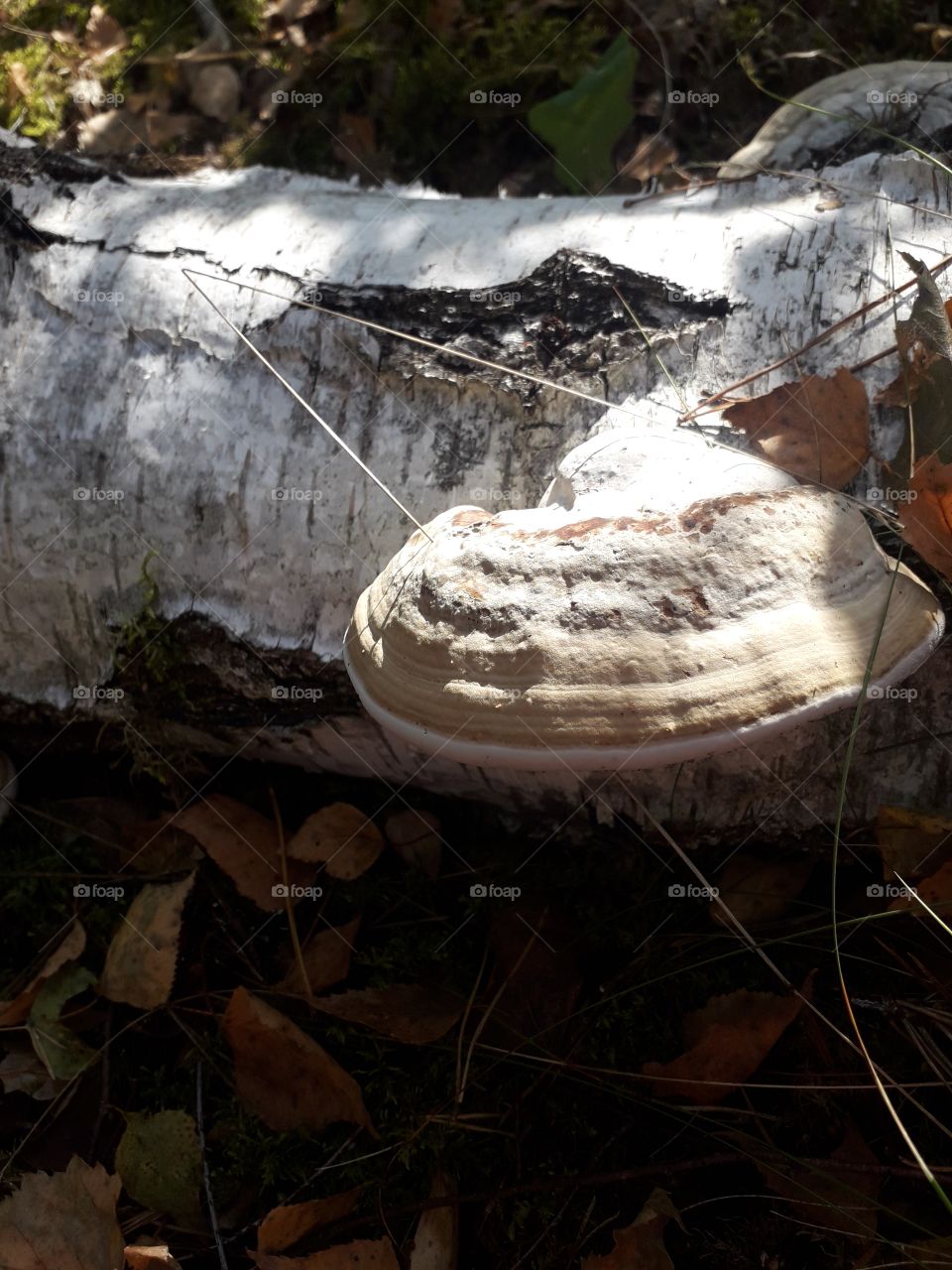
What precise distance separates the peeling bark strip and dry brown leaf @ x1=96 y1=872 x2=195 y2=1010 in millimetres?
525

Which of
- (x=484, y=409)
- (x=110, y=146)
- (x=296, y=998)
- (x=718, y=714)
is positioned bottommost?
(x=296, y=998)

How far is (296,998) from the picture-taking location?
2.54m

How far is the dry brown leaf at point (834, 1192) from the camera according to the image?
6.73ft

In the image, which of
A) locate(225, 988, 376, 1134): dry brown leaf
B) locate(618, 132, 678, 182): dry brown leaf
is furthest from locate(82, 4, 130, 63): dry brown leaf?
locate(225, 988, 376, 1134): dry brown leaf

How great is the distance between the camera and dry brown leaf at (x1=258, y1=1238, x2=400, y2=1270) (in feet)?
6.99

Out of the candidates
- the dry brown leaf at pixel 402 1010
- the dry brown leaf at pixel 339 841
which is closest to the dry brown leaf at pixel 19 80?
the dry brown leaf at pixel 339 841

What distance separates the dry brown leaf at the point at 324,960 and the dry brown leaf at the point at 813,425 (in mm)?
1659

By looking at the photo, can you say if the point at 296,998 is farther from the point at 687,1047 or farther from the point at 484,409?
the point at 484,409

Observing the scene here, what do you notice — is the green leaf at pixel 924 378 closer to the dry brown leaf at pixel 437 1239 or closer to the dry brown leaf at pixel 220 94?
the dry brown leaf at pixel 437 1239

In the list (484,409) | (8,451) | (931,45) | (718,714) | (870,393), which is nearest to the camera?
(718,714)

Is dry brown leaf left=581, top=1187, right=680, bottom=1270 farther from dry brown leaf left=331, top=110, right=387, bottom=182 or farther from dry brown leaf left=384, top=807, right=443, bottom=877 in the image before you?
dry brown leaf left=331, top=110, right=387, bottom=182

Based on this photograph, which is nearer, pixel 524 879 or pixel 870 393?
pixel 870 393

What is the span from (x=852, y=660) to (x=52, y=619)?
198cm

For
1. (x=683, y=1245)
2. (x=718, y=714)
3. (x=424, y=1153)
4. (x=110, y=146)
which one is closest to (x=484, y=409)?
(x=718, y=714)
